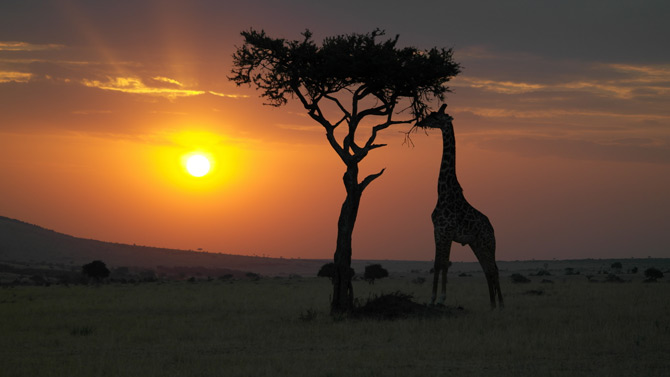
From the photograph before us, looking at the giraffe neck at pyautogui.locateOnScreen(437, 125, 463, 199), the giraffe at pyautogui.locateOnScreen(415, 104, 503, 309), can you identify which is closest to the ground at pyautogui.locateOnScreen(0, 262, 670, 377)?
the giraffe at pyautogui.locateOnScreen(415, 104, 503, 309)

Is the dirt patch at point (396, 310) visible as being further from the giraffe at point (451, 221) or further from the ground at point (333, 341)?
the giraffe at point (451, 221)

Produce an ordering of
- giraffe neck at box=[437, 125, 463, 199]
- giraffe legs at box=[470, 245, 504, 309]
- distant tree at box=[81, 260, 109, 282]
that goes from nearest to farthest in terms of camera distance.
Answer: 1. giraffe neck at box=[437, 125, 463, 199]
2. giraffe legs at box=[470, 245, 504, 309]
3. distant tree at box=[81, 260, 109, 282]

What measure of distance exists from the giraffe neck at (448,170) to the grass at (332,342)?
4593mm

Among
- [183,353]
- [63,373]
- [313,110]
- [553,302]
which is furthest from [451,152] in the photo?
[63,373]

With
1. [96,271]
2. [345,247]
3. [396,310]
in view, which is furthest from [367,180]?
[96,271]

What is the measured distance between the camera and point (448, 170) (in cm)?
2869

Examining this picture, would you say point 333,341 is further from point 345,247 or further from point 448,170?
point 448,170

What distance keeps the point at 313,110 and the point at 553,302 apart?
13.7 meters

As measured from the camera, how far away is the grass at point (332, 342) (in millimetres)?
15688

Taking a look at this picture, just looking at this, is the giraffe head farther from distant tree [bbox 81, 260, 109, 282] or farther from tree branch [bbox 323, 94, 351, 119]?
distant tree [bbox 81, 260, 109, 282]

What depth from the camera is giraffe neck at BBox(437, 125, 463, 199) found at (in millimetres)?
28062

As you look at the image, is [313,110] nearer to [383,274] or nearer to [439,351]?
[439,351]

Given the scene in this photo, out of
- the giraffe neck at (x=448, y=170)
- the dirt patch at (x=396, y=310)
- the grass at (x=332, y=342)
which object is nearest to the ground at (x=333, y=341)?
the grass at (x=332, y=342)

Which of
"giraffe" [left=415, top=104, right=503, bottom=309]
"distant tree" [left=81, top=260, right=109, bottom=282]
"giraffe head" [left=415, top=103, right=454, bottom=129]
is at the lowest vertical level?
"distant tree" [left=81, top=260, right=109, bottom=282]
